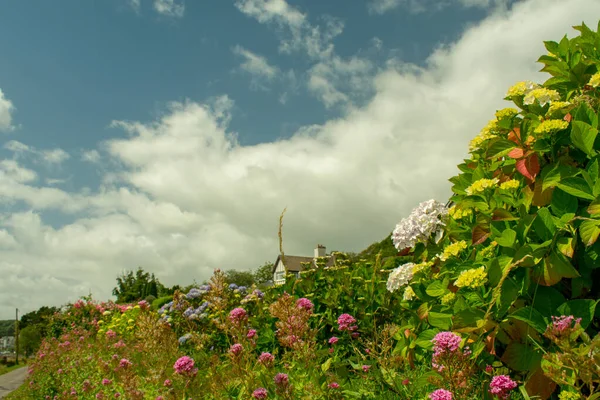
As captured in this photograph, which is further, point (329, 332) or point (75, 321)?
point (75, 321)

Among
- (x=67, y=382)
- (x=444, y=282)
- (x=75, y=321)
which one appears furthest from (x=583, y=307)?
(x=75, y=321)

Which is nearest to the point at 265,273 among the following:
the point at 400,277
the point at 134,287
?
the point at 134,287

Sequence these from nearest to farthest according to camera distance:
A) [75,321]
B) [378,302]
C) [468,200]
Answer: [468,200]
[378,302]
[75,321]

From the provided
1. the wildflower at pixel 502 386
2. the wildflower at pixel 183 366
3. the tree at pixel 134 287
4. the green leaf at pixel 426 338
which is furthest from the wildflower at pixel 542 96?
the tree at pixel 134 287

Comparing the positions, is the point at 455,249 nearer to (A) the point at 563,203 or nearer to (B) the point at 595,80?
(A) the point at 563,203

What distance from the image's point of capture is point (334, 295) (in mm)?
5707

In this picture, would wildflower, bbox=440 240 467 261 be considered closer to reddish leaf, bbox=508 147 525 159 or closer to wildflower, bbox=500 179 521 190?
wildflower, bbox=500 179 521 190

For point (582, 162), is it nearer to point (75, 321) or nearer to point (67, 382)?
point (67, 382)

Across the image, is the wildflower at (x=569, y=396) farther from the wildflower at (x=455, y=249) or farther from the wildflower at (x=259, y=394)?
the wildflower at (x=259, y=394)

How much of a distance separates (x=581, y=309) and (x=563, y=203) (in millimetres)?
509

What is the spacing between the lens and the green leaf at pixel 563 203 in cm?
222

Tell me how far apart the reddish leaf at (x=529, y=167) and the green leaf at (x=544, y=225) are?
29 centimetres

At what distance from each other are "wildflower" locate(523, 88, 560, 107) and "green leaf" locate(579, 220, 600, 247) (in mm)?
1039

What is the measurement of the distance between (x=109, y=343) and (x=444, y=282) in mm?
8547
